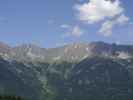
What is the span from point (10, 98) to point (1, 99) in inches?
83.2

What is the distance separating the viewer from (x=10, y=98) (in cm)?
7838

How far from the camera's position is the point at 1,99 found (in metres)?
77.4
